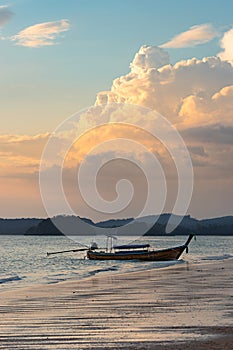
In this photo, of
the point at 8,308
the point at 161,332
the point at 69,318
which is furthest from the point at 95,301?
the point at 161,332

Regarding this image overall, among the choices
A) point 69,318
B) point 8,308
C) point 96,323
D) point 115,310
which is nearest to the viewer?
point 96,323

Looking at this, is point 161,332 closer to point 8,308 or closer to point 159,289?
point 8,308

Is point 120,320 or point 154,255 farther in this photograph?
point 154,255

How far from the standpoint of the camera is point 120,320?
19.9 metres

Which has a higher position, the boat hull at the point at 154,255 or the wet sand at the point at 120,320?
the boat hull at the point at 154,255

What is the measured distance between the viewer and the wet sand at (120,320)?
51.1 ft

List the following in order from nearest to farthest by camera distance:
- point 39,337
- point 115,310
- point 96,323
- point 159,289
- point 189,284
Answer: point 39,337
point 96,323
point 115,310
point 159,289
point 189,284

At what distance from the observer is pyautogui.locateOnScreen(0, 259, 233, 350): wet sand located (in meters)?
15.6

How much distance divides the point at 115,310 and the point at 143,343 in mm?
7738

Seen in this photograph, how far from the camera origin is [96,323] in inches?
762

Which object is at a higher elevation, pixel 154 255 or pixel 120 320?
pixel 154 255

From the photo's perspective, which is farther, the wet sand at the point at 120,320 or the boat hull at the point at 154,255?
the boat hull at the point at 154,255

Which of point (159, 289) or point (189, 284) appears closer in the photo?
point (159, 289)

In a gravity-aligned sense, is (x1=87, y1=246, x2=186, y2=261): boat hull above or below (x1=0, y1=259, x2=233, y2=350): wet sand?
above
